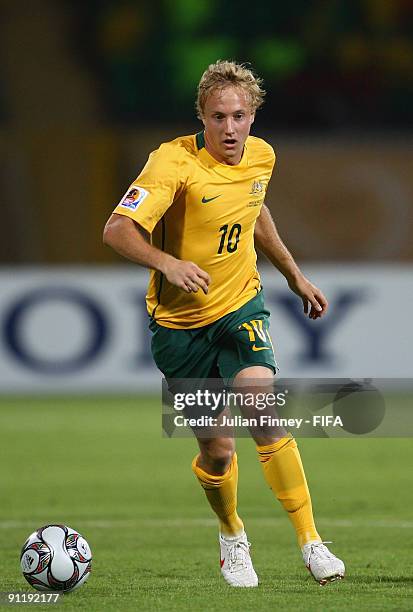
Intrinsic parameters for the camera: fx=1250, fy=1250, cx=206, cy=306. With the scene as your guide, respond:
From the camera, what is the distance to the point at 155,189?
457 cm

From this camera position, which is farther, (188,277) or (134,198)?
(134,198)

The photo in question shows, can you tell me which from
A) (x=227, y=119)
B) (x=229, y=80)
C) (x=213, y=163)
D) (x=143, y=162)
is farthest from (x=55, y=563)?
(x=143, y=162)

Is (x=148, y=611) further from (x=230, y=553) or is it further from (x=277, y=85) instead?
(x=277, y=85)

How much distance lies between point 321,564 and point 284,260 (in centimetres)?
128

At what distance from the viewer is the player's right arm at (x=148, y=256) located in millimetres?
4258

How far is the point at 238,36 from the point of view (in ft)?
57.1

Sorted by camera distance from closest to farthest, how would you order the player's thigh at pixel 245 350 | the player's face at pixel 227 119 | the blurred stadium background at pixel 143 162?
the player's face at pixel 227 119 < the player's thigh at pixel 245 350 < the blurred stadium background at pixel 143 162

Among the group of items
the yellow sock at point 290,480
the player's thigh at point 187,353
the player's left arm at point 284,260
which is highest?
the player's left arm at point 284,260

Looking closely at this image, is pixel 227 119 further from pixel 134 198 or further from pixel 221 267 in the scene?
pixel 221 267

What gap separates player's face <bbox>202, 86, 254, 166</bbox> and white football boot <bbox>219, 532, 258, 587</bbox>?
4.95ft

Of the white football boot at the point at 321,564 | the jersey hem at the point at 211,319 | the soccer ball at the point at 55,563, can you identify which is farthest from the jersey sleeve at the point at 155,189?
the white football boot at the point at 321,564

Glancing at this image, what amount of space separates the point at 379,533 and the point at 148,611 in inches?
94.9

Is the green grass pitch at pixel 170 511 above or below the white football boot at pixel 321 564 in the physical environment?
below

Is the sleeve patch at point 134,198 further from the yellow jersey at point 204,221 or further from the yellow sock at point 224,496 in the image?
the yellow sock at point 224,496
